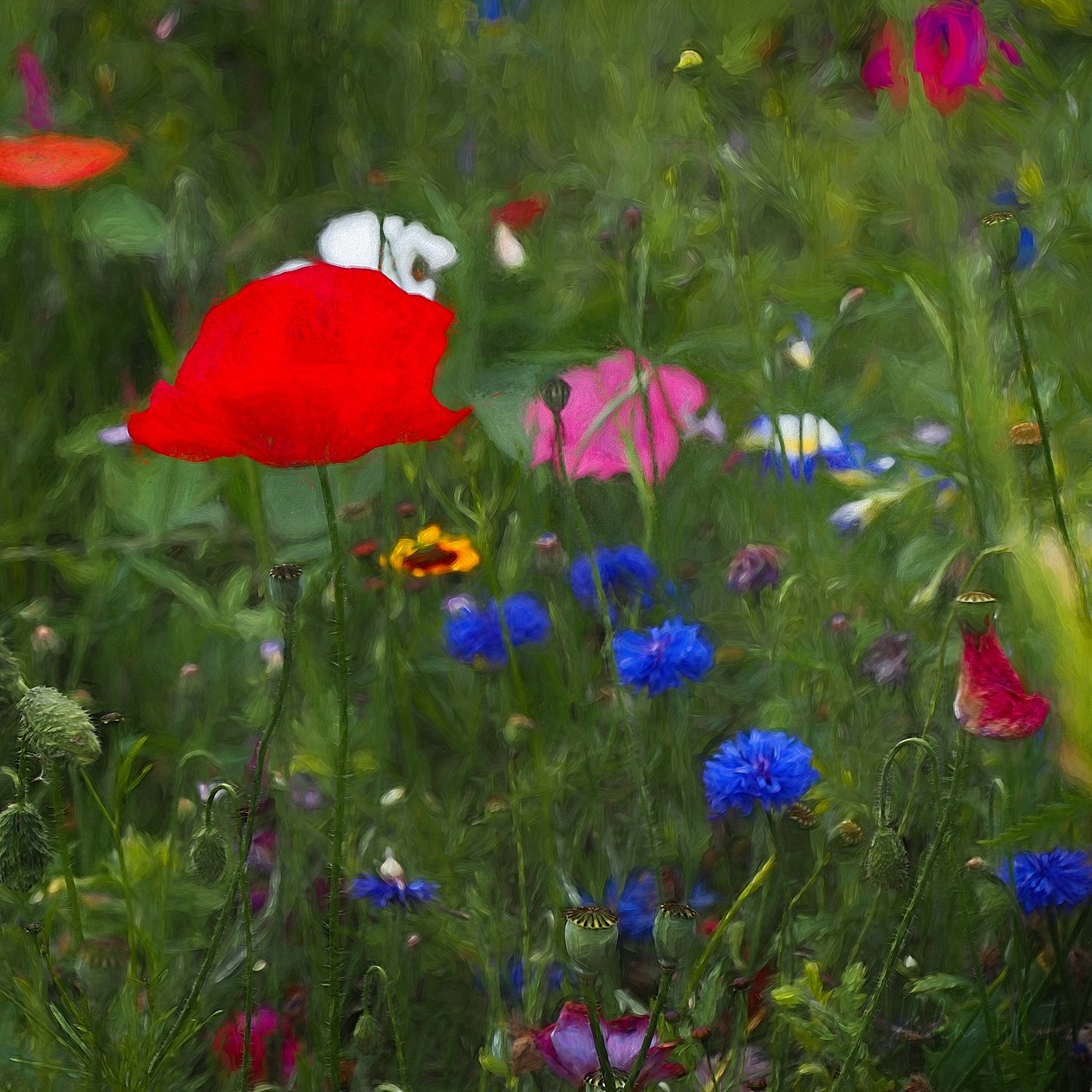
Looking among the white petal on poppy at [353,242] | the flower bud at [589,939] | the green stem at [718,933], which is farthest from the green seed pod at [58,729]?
the white petal on poppy at [353,242]

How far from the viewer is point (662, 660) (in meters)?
0.85

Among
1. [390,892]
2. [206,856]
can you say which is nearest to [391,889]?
[390,892]

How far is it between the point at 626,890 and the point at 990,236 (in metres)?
0.49

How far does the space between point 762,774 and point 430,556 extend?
1.19 feet

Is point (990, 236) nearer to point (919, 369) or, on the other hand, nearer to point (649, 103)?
point (919, 369)

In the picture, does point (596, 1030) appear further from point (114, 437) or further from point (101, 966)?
point (114, 437)

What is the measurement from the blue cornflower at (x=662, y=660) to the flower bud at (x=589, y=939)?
11.9 inches

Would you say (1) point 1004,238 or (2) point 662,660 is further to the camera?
(2) point 662,660

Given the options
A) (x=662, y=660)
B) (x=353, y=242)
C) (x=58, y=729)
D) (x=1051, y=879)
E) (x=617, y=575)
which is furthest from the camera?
(x=353, y=242)

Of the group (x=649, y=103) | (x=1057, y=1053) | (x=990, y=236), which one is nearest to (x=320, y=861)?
(x=1057, y=1053)

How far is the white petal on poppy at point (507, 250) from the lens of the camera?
3.95ft

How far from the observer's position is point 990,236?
0.67m

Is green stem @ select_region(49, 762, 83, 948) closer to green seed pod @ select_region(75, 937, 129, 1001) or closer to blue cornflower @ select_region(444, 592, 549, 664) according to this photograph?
green seed pod @ select_region(75, 937, 129, 1001)

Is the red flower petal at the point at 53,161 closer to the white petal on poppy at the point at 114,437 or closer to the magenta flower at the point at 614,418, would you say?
the white petal on poppy at the point at 114,437
